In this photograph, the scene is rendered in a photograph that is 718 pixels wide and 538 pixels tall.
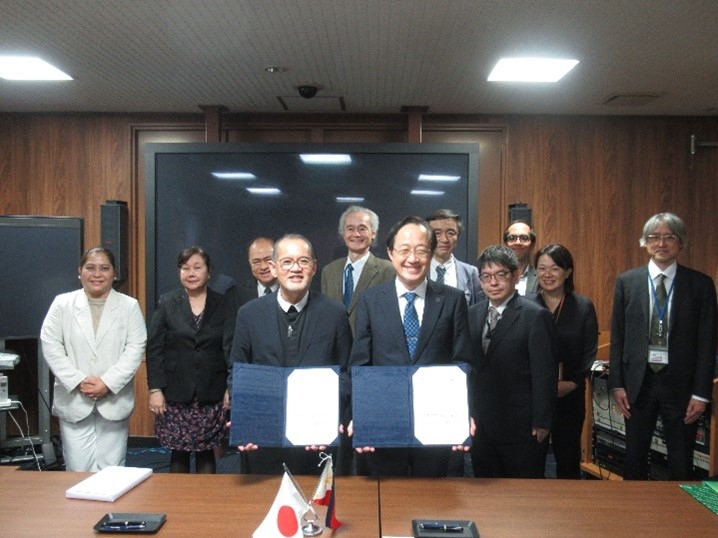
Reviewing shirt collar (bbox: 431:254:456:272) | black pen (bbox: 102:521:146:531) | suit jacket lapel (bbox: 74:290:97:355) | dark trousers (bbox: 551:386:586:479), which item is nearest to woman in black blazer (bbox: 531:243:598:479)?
dark trousers (bbox: 551:386:586:479)

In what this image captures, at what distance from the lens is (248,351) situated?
2377 millimetres

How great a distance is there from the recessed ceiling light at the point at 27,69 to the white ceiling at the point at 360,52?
0.11 meters

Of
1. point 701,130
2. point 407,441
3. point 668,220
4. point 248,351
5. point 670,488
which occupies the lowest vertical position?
point 670,488

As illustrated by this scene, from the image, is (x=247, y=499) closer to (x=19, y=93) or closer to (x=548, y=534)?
(x=548, y=534)

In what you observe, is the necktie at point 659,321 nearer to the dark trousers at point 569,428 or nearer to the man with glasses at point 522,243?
the dark trousers at point 569,428

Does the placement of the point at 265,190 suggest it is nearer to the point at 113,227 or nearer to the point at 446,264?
the point at 113,227

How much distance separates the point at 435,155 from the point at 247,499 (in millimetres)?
3190

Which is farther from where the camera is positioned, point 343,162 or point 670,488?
point 343,162

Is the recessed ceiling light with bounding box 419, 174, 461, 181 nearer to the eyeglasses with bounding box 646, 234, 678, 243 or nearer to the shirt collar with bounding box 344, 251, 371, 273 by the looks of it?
the shirt collar with bounding box 344, 251, 371, 273

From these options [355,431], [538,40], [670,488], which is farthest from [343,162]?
[670,488]

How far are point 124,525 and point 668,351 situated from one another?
2.51 meters

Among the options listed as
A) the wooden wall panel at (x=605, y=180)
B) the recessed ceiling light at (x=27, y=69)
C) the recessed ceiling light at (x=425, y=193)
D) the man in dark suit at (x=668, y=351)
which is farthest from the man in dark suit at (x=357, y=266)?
the recessed ceiling light at (x=27, y=69)

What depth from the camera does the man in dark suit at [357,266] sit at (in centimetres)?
348

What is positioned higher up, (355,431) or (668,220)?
(668,220)
